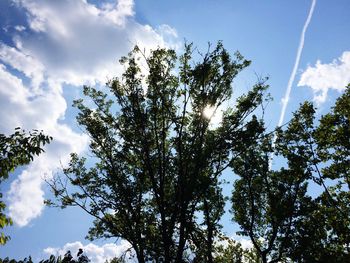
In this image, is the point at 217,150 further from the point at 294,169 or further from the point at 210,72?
the point at 294,169

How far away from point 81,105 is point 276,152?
16.1m

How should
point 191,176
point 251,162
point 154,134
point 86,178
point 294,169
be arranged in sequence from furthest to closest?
point 251,162
point 294,169
point 86,178
point 154,134
point 191,176

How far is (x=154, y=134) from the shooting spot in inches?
858

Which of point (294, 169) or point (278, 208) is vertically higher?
point (294, 169)

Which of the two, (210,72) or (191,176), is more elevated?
(210,72)

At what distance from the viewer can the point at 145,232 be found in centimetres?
2022

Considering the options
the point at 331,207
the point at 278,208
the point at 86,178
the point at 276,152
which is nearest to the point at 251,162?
the point at 276,152

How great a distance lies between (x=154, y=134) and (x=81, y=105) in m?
6.08

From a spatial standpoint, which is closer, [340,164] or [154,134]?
[154,134]

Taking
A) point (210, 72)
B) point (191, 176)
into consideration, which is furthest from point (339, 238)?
point (210, 72)

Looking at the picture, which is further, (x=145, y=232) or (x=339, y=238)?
(x=339, y=238)

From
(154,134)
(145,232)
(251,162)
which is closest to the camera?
(145,232)

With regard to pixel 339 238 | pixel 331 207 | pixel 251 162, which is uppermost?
pixel 251 162

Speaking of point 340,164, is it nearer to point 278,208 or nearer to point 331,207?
point 331,207
